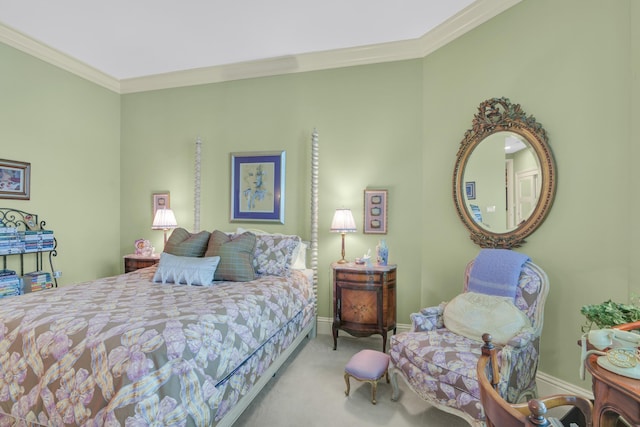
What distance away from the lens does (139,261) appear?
12.6 feet

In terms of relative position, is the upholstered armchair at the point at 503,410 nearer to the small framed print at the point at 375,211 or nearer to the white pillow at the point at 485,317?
the white pillow at the point at 485,317

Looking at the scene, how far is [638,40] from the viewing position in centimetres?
191

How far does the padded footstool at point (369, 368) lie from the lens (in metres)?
2.25

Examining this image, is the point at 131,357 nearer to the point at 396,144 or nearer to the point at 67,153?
the point at 396,144

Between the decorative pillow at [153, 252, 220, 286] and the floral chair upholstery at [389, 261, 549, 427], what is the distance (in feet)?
5.53

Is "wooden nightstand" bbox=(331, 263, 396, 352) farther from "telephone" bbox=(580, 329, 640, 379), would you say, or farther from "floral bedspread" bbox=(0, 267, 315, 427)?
"telephone" bbox=(580, 329, 640, 379)

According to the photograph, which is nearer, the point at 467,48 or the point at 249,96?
the point at 467,48

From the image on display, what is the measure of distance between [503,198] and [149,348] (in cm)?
290

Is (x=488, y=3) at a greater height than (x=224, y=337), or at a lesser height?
greater

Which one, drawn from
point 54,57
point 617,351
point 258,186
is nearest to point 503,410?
point 617,351

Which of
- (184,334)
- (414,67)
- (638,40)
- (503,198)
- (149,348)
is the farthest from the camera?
(414,67)

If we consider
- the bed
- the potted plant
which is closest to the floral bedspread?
the bed

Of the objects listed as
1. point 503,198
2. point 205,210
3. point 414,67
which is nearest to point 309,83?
point 414,67

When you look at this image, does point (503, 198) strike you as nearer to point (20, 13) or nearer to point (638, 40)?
point (638, 40)
